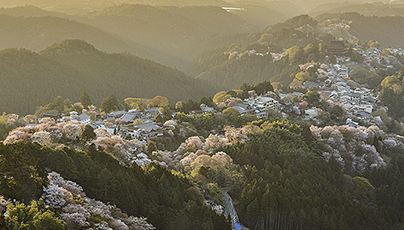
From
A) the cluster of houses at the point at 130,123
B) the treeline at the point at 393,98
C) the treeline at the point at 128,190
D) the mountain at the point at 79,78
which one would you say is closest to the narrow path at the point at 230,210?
the treeline at the point at 128,190

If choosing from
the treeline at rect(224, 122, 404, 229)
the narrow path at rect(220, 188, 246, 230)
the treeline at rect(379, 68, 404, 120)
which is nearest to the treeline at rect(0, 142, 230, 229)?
the narrow path at rect(220, 188, 246, 230)

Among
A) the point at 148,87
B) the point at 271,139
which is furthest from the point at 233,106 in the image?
the point at 148,87

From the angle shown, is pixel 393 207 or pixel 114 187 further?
pixel 393 207

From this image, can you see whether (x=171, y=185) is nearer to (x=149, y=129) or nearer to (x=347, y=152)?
(x=149, y=129)

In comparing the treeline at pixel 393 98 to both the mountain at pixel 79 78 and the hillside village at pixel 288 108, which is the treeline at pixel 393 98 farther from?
the mountain at pixel 79 78

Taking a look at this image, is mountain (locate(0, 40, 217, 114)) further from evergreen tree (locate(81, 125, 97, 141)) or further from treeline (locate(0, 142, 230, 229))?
treeline (locate(0, 142, 230, 229))
